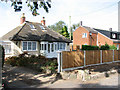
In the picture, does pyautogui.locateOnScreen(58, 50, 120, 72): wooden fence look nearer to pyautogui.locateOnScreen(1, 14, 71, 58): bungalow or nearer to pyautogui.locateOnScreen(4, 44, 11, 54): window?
pyautogui.locateOnScreen(1, 14, 71, 58): bungalow

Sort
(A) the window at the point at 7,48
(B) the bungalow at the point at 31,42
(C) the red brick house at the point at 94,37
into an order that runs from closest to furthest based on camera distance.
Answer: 1. (A) the window at the point at 7,48
2. (B) the bungalow at the point at 31,42
3. (C) the red brick house at the point at 94,37

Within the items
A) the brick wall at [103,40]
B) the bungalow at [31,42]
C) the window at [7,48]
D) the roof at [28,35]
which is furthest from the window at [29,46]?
the brick wall at [103,40]

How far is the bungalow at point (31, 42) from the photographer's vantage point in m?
17.4

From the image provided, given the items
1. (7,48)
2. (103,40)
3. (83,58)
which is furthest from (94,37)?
(83,58)

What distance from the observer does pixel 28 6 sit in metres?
10.8

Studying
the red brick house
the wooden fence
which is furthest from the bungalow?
the red brick house

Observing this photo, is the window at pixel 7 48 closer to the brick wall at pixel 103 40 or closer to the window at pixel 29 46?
the window at pixel 29 46

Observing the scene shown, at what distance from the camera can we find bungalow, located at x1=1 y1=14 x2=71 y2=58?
683 inches

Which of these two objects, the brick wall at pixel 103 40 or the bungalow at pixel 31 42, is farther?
the brick wall at pixel 103 40

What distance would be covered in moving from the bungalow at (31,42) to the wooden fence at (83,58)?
861 centimetres

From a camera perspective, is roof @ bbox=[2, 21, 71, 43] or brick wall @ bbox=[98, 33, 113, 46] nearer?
roof @ bbox=[2, 21, 71, 43]

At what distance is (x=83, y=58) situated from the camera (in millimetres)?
10039

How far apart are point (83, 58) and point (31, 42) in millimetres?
10487

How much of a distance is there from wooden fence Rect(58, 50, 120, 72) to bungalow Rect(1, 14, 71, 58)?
8615 millimetres
